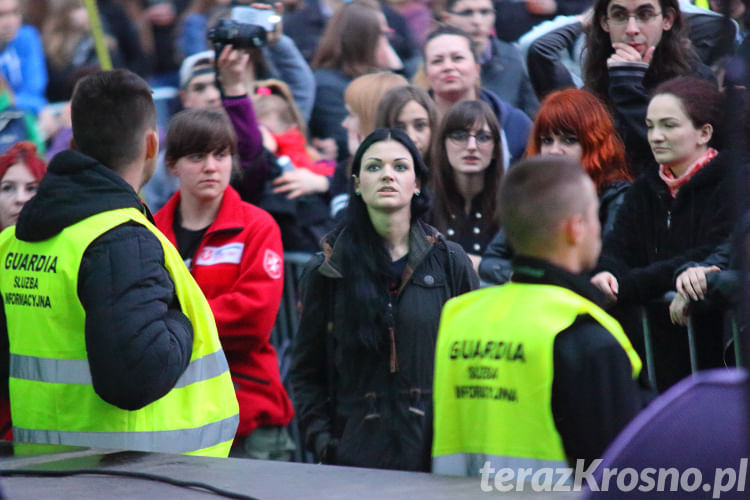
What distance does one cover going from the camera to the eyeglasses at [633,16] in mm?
5340

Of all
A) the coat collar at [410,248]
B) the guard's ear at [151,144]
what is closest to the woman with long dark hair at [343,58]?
the coat collar at [410,248]

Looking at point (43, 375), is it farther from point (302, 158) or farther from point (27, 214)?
point (302, 158)

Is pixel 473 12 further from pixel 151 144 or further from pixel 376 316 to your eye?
pixel 151 144

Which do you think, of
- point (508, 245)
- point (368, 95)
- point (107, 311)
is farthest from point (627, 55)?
point (107, 311)

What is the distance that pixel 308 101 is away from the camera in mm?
7449

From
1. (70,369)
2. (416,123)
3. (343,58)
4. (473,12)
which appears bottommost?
(70,369)

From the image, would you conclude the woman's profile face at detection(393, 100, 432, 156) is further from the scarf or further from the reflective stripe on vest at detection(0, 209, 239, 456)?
the reflective stripe on vest at detection(0, 209, 239, 456)

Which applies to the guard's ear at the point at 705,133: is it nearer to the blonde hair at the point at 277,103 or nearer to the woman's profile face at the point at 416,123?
the woman's profile face at the point at 416,123

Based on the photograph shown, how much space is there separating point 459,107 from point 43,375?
2.68 m

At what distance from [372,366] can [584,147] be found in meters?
1.36

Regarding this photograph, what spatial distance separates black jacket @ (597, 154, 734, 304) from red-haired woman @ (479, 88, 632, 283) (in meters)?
0.12

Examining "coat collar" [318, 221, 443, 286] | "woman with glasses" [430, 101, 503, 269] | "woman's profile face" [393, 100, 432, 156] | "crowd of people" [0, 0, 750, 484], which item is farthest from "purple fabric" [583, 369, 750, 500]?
"woman's profile face" [393, 100, 432, 156]

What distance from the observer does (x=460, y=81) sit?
6316mm

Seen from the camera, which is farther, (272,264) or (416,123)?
(416,123)
